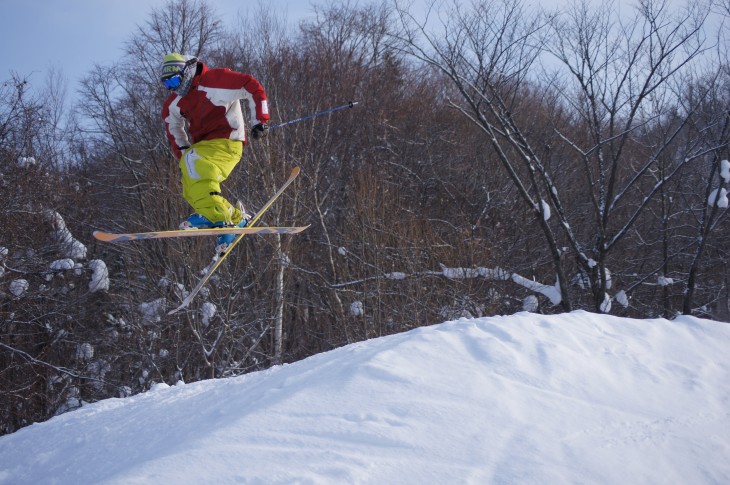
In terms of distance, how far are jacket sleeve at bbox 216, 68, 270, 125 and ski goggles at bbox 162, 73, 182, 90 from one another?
1.09 ft

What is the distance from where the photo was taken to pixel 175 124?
5.74 meters

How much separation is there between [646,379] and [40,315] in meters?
14.8

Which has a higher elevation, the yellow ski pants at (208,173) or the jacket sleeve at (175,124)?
the jacket sleeve at (175,124)

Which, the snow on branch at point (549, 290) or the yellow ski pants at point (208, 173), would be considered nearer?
the yellow ski pants at point (208, 173)

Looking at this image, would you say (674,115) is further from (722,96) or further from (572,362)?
(572,362)

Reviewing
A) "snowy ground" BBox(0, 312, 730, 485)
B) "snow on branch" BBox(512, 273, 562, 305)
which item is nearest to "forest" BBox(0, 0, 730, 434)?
"snow on branch" BBox(512, 273, 562, 305)

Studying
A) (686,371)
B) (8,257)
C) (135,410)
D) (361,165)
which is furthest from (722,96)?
(8,257)

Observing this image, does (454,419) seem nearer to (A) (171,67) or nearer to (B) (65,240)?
(A) (171,67)

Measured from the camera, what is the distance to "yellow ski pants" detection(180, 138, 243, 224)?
18.2 feet

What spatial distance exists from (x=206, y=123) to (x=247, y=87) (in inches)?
21.6

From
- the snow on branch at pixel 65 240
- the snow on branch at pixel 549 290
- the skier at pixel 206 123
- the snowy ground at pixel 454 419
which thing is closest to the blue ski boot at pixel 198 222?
the skier at pixel 206 123

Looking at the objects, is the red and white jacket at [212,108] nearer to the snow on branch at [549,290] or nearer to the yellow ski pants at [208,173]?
the yellow ski pants at [208,173]

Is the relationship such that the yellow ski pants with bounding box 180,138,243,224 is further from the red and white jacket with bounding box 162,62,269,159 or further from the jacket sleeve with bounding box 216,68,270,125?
the jacket sleeve with bounding box 216,68,270,125

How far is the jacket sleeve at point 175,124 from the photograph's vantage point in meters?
5.67
